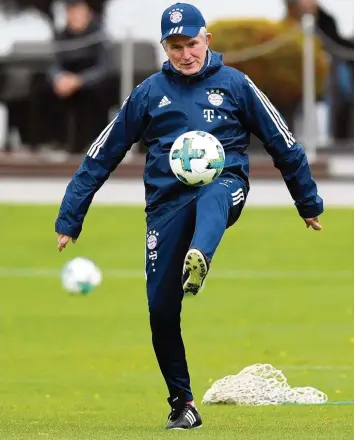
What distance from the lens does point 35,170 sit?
86.2 feet

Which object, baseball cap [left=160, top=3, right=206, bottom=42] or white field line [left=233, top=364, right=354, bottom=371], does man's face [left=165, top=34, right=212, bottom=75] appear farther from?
white field line [left=233, top=364, right=354, bottom=371]

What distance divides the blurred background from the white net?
14198mm

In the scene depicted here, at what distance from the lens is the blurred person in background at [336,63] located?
90.3ft

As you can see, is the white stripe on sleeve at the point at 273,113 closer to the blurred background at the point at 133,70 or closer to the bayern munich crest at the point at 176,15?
the bayern munich crest at the point at 176,15

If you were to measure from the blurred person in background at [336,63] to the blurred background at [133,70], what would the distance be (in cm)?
2

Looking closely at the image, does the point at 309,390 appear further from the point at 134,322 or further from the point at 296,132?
the point at 296,132

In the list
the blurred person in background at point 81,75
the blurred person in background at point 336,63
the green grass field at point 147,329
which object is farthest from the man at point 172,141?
the blurred person in background at point 336,63

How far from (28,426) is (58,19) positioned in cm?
2200

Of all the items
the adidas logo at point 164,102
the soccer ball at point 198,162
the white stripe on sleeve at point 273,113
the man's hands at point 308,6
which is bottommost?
the man's hands at point 308,6

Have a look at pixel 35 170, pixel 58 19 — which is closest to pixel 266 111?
pixel 35 170

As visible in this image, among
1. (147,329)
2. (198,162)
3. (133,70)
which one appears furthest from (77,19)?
(198,162)

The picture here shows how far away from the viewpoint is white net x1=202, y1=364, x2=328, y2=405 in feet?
36.1

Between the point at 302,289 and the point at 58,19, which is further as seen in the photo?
the point at 58,19

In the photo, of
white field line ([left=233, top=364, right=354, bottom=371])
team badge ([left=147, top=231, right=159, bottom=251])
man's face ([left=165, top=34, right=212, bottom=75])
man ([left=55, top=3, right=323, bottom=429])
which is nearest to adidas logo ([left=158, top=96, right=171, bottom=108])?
man ([left=55, top=3, right=323, bottom=429])
